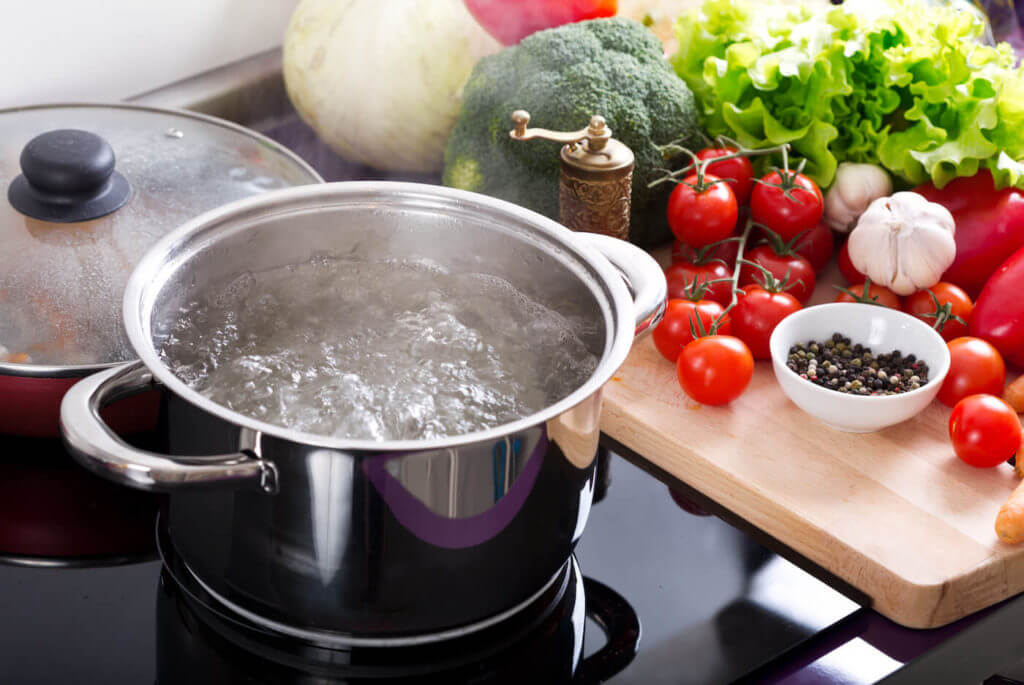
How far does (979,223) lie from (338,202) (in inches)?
29.0

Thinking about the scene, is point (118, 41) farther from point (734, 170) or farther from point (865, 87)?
point (865, 87)

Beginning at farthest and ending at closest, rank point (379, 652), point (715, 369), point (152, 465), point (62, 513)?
1. point (715, 369)
2. point (62, 513)
3. point (379, 652)
4. point (152, 465)

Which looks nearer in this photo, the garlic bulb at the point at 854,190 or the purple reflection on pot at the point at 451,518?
the purple reflection on pot at the point at 451,518

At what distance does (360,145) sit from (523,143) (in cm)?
25

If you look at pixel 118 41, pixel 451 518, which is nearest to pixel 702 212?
pixel 451 518

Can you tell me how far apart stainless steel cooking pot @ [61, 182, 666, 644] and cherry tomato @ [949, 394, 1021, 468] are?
1.14 ft

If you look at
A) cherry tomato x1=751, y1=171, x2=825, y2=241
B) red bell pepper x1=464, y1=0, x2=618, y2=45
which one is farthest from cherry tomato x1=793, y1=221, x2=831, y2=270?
red bell pepper x1=464, y1=0, x2=618, y2=45

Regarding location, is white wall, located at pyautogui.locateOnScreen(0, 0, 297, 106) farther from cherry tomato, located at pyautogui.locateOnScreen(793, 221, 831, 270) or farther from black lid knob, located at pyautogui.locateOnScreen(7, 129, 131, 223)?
cherry tomato, located at pyautogui.locateOnScreen(793, 221, 831, 270)

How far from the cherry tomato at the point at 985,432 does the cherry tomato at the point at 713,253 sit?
1.12 feet

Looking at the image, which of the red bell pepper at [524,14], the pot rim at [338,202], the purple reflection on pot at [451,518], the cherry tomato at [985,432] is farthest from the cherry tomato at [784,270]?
the purple reflection on pot at [451,518]

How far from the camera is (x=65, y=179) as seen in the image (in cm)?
86

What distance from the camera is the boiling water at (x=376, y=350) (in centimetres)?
72

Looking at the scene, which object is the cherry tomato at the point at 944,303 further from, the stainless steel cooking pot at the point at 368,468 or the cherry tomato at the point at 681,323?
the stainless steel cooking pot at the point at 368,468

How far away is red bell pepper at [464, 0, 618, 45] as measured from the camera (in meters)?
1.27
